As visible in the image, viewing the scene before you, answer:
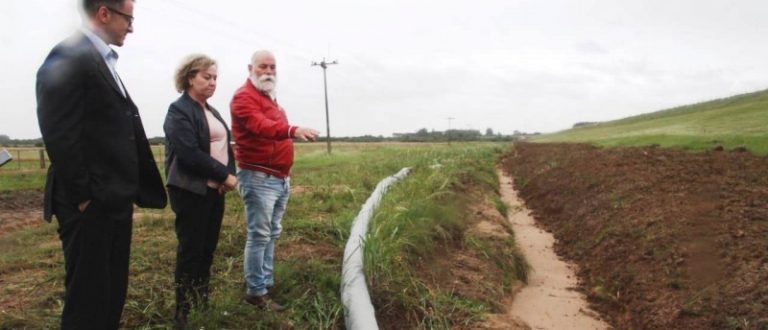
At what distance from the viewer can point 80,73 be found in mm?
2094

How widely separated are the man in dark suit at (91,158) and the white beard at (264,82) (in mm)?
979

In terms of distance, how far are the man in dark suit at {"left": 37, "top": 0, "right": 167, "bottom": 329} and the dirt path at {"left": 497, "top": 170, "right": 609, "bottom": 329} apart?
129 inches

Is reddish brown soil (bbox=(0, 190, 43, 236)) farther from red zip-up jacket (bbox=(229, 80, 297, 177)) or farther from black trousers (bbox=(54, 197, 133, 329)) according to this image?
black trousers (bbox=(54, 197, 133, 329))

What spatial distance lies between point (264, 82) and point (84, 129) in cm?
131

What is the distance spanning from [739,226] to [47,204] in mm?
5675

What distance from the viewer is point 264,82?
330 cm

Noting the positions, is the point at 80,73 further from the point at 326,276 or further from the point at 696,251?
the point at 696,251

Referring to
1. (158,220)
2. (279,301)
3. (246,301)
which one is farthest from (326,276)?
(158,220)

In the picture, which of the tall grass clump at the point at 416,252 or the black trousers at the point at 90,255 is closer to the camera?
the black trousers at the point at 90,255

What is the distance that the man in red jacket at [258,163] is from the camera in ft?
10.8

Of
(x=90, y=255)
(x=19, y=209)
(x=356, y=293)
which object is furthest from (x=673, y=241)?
(x=19, y=209)

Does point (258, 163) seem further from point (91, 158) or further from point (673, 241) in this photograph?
point (673, 241)

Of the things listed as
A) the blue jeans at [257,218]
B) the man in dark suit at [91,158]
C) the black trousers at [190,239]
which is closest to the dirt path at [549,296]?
the blue jeans at [257,218]

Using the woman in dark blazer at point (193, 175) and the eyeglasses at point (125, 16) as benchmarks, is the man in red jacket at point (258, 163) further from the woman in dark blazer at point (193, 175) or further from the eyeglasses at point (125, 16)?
the eyeglasses at point (125, 16)
